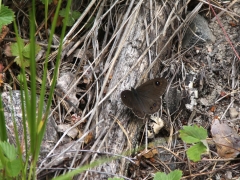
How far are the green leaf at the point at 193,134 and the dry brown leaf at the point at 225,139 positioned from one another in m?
0.36

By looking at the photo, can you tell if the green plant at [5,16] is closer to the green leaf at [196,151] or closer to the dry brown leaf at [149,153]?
the dry brown leaf at [149,153]

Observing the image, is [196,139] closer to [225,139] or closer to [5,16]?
[225,139]

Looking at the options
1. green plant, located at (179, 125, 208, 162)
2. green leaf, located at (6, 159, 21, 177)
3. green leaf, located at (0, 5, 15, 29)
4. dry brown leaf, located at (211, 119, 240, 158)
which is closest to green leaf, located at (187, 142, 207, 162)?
green plant, located at (179, 125, 208, 162)

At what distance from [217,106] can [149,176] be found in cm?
76

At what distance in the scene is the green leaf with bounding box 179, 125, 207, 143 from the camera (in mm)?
2314

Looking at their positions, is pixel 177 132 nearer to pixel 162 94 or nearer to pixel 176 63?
pixel 162 94

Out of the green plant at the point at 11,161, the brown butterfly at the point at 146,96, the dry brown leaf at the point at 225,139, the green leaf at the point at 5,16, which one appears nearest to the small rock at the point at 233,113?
the dry brown leaf at the point at 225,139

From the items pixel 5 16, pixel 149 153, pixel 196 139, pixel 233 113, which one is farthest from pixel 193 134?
pixel 5 16

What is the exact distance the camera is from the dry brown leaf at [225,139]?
259cm

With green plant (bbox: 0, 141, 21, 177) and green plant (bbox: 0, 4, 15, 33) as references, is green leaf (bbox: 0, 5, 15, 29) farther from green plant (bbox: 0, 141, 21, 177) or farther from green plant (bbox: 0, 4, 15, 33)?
green plant (bbox: 0, 141, 21, 177)

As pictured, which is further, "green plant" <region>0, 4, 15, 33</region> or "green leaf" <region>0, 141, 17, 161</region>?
"green plant" <region>0, 4, 15, 33</region>

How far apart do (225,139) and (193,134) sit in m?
0.43

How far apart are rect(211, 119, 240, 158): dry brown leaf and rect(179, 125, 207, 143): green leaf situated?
1.17 feet

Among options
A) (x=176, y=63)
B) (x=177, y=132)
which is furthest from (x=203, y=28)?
(x=177, y=132)
